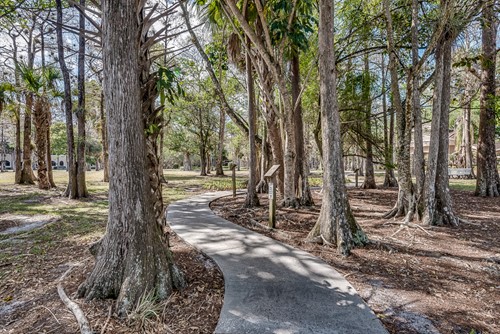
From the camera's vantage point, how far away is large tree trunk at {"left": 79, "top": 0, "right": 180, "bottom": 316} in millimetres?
2867

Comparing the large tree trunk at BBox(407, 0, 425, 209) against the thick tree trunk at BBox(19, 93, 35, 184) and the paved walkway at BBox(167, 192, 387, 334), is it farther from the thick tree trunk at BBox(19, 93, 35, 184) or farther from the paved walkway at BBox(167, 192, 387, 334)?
the thick tree trunk at BBox(19, 93, 35, 184)

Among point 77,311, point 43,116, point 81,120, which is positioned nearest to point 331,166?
point 77,311

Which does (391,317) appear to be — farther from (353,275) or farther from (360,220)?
(360,220)

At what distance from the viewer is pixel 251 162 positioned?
8273 millimetres

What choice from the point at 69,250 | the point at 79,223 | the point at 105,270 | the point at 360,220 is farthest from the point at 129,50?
the point at 360,220

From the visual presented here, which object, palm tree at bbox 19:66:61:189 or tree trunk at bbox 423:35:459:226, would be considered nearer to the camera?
tree trunk at bbox 423:35:459:226

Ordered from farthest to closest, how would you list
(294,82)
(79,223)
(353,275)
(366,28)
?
(294,82)
(366,28)
(79,223)
(353,275)

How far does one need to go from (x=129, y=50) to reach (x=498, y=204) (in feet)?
35.9

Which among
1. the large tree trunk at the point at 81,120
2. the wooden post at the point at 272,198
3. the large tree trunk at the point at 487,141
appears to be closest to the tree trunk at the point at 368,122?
Answer: the large tree trunk at the point at 487,141

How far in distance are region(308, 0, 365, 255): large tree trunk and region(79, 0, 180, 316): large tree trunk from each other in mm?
3017

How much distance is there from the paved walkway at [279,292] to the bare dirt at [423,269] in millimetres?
284

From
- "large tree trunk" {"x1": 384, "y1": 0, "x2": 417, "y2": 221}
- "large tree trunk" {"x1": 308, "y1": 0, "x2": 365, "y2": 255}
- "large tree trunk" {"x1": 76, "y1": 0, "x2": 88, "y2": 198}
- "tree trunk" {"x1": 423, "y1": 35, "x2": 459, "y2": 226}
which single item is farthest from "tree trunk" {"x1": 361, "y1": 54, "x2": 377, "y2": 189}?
"large tree trunk" {"x1": 76, "y1": 0, "x2": 88, "y2": 198}

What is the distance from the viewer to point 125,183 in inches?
115

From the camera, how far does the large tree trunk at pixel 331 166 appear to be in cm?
479
